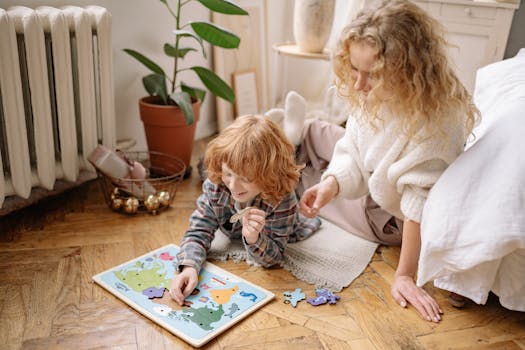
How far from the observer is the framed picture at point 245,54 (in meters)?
2.48

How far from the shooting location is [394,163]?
132cm

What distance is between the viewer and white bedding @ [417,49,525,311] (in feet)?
3.67

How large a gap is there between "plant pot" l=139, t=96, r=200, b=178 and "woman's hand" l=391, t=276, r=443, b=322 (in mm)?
966

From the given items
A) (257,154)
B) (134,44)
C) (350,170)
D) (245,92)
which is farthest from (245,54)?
(257,154)

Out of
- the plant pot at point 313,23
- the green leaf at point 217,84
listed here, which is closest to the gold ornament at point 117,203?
the green leaf at point 217,84

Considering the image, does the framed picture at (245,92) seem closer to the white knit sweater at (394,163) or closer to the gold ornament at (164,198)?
the gold ornament at (164,198)

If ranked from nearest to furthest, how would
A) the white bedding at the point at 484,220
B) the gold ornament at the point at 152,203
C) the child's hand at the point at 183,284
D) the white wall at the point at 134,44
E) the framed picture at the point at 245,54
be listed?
the white bedding at the point at 484,220
the child's hand at the point at 183,284
the gold ornament at the point at 152,203
the white wall at the point at 134,44
the framed picture at the point at 245,54

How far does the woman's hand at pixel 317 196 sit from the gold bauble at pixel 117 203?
2.01 ft

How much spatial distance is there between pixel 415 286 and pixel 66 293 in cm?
89

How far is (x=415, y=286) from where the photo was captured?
1.35 meters

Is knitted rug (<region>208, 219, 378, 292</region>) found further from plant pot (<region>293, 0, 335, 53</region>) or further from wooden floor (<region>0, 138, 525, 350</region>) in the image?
plant pot (<region>293, 0, 335, 53</region>)

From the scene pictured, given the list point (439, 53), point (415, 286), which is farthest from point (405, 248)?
point (439, 53)

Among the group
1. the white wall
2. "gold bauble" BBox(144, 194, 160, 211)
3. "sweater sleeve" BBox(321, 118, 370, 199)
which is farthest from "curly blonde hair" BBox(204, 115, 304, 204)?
the white wall

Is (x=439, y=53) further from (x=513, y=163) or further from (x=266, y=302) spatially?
(x=266, y=302)
